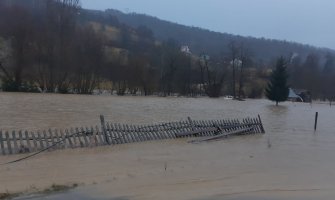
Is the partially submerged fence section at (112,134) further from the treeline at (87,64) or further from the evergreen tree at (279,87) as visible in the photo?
the evergreen tree at (279,87)

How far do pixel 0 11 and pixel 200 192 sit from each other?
10638 cm

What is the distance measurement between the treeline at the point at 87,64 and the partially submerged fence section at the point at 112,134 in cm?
6406

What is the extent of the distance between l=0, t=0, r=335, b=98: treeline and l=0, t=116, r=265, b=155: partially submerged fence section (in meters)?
64.1

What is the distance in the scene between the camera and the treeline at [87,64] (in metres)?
96.3

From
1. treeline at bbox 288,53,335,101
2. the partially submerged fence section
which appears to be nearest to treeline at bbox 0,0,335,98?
treeline at bbox 288,53,335,101

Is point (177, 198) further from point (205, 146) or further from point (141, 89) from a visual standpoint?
point (141, 89)

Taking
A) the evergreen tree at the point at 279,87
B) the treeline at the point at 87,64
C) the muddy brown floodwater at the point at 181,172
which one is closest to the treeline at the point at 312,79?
the treeline at the point at 87,64

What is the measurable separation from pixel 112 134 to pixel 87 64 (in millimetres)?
89087

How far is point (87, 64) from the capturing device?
4252 inches

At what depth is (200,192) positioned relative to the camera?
1148cm

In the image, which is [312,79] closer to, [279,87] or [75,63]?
[279,87]

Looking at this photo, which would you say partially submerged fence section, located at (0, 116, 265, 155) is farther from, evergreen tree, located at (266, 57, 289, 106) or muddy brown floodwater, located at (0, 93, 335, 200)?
evergreen tree, located at (266, 57, 289, 106)

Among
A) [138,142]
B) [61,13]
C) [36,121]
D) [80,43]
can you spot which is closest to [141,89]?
[80,43]

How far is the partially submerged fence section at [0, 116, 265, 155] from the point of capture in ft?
55.6
